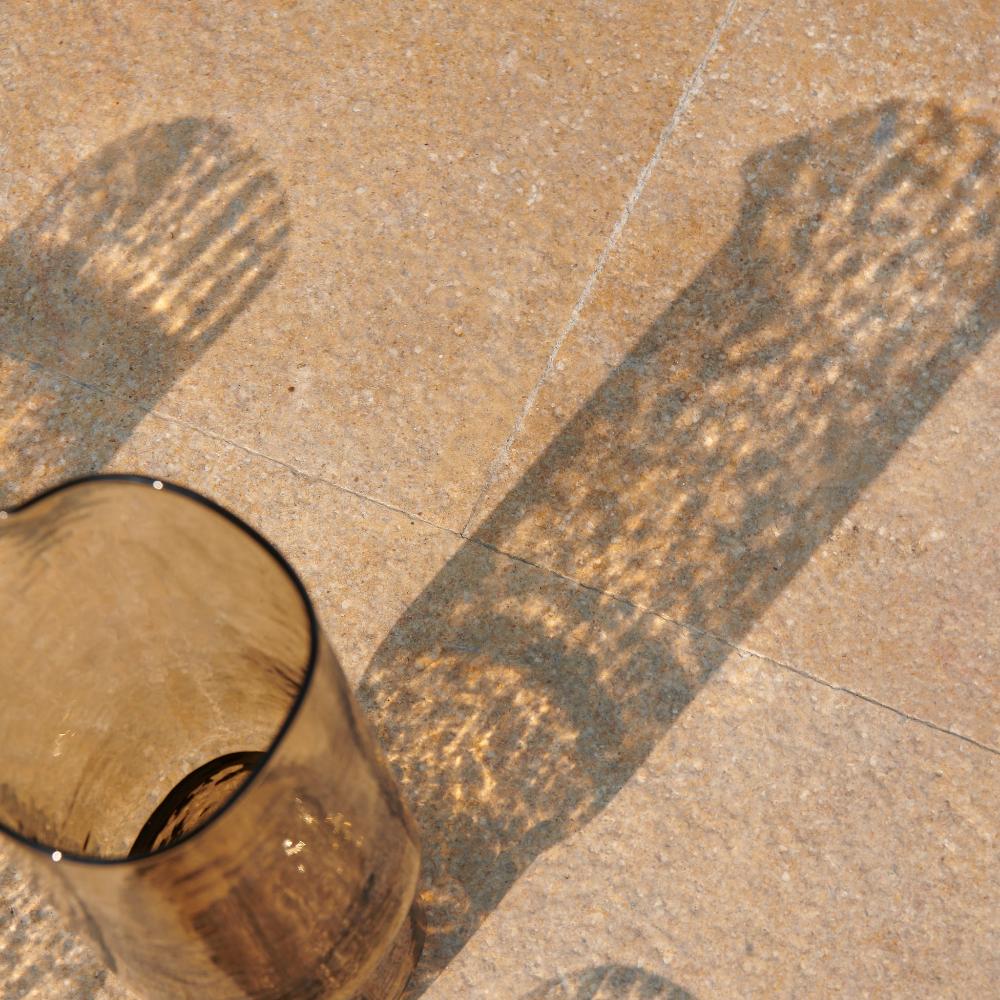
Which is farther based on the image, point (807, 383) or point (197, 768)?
point (807, 383)

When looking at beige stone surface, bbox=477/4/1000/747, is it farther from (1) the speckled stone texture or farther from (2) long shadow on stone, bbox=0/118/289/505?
(2) long shadow on stone, bbox=0/118/289/505

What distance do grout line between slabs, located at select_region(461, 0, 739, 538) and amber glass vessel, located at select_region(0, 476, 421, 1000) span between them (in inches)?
25.2

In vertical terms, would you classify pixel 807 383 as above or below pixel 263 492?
below

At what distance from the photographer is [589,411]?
209 centimetres

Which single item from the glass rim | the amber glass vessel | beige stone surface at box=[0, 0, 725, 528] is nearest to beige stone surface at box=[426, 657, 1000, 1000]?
the amber glass vessel

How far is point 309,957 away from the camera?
1.51 m

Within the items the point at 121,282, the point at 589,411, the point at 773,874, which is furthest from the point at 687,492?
the point at 121,282

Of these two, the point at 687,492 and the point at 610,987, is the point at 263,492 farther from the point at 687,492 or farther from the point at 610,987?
the point at 610,987

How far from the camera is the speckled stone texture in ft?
6.30

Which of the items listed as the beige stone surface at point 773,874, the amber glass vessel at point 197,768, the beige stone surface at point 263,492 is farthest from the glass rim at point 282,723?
the beige stone surface at point 773,874

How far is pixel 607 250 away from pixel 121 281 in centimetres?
94

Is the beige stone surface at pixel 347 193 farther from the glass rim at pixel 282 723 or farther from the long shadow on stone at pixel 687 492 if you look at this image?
the glass rim at pixel 282 723

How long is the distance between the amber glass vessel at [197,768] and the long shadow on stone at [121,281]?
2.05 ft

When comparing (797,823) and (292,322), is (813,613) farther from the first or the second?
(292,322)
